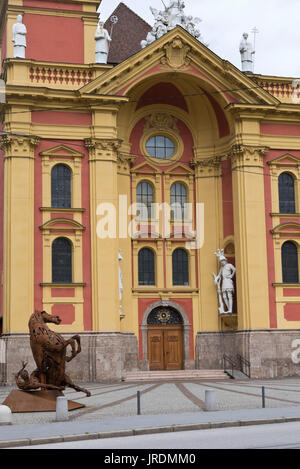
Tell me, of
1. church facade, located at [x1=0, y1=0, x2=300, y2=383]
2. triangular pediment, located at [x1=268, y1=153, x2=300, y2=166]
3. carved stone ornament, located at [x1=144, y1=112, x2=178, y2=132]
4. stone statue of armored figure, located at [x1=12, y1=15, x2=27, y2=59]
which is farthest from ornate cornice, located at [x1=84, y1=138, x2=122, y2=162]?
triangular pediment, located at [x1=268, y1=153, x2=300, y2=166]

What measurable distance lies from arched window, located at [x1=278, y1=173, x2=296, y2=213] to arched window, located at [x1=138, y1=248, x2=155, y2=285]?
7.38 meters

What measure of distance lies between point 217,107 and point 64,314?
13888 mm

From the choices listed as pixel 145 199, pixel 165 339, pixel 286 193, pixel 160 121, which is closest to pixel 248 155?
pixel 286 193

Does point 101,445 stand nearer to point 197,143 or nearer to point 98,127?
point 98,127

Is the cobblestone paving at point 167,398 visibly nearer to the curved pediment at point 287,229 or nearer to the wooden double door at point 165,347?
the wooden double door at point 165,347

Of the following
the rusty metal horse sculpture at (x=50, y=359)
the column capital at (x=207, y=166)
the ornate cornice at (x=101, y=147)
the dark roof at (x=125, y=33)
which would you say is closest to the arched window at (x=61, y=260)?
the ornate cornice at (x=101, y=147)

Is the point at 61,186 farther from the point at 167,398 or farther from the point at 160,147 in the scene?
the point at 167,398

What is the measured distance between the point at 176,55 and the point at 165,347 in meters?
15.2

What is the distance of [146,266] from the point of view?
39688mm

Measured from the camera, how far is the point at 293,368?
36688 mm

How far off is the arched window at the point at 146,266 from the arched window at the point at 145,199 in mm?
1870

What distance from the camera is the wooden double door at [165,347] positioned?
127 feet

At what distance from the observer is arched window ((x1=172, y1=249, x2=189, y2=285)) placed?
39.9 m

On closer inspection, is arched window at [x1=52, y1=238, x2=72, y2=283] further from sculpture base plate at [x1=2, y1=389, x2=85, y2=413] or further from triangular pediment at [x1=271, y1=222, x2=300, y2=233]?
sculpture base plate at [x1=2, y1=389, x2=85, y2=413]
